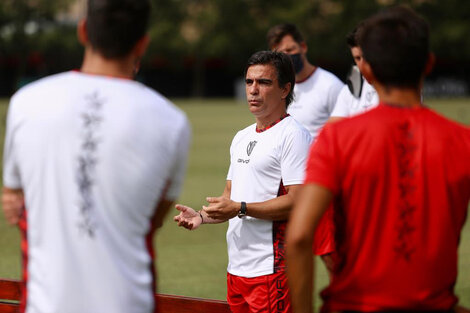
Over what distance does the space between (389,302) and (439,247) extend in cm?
27

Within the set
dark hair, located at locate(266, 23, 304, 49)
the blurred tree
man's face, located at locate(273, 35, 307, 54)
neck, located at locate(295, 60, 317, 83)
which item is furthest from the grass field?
the blurred tree

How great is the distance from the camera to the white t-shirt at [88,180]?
271cm

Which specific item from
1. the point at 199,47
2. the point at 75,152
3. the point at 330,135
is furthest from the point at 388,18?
the point at 199,47

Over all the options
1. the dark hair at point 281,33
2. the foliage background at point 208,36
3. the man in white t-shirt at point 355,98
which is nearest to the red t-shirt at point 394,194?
the man in white t-shirt at point 355,98

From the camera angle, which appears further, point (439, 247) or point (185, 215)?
point (185, 215)

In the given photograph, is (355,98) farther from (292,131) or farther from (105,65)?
(105,65)

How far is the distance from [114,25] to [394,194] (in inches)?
45.5

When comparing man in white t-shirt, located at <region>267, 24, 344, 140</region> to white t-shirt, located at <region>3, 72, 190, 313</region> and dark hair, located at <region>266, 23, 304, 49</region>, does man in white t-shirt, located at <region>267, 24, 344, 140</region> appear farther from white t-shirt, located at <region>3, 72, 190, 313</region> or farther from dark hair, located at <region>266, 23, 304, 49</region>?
white t-shirt, located at <region>3, 72, 190, 313</region>

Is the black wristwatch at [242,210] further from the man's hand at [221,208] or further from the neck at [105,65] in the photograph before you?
the neck at [105,65]

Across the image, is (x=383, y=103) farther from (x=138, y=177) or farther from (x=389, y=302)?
(x=138, y=177)

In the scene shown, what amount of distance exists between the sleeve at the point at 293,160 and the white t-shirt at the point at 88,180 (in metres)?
1.96

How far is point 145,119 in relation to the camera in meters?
2.74

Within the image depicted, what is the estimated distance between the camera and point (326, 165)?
2.75 metres

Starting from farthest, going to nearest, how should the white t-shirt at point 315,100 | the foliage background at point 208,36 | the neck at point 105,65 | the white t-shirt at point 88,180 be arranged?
1. the foliage background at point 208,36
2. the white t-shirt at point 315,100
3. the neck at point 105,65
4. the white t-shirt at point 88,180
